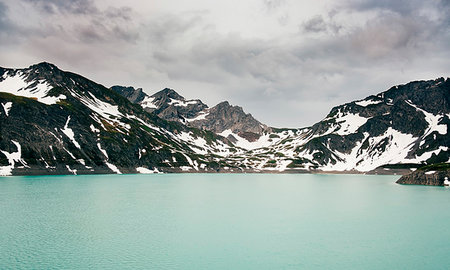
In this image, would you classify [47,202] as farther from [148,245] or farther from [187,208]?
[148,245]

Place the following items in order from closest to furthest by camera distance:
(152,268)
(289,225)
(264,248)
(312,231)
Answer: (152,268) → (264,248) → (312,231) → (289,225)

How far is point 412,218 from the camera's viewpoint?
55.4 m

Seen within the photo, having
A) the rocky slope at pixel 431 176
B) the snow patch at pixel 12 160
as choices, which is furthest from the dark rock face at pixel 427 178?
the snow patch at pixel 12 160

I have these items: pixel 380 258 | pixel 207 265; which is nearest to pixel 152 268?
pixel 207 265

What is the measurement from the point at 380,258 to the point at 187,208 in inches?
1612

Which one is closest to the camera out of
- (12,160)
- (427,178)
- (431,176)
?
(431,176)

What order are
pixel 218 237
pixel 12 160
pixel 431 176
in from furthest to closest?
pixel 12 160 < pixel 431 176 < pixel 218 237

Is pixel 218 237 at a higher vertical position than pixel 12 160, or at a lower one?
lower

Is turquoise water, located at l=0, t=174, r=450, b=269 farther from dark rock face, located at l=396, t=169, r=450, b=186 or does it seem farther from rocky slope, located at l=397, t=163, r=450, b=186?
dark rock face, located at l=396, t=169, r=450, b=186

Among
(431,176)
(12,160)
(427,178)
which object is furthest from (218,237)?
(12,160)

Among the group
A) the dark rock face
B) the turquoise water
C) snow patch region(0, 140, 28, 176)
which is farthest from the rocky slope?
snow patch region(0, 140, 28, 176)

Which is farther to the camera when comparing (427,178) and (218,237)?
(427,178)

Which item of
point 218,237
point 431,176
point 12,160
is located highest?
point 431,176

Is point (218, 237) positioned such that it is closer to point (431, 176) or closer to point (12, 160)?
point (431, 176)
